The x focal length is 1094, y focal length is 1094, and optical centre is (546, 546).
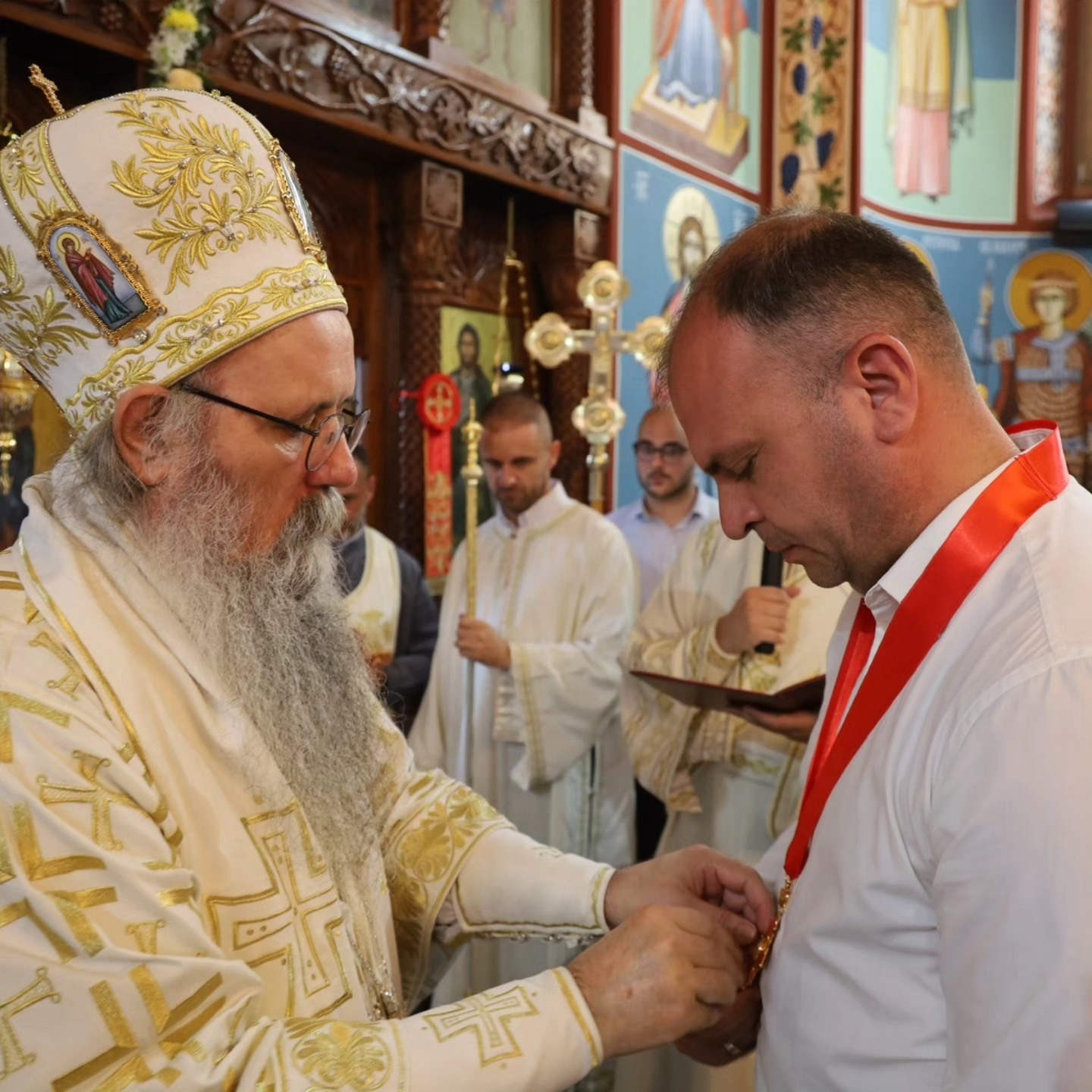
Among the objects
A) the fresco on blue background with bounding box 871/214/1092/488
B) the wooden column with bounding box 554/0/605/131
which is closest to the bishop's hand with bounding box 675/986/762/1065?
the wooden column with bounding box 554/0/605/131

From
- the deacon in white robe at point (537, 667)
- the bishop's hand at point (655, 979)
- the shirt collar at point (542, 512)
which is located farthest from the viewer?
the shirt collar at point (542, 512)

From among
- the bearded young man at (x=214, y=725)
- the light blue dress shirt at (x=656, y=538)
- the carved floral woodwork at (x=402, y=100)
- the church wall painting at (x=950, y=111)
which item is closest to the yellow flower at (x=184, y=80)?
the carved floral woodwork at (x=402, y=100)

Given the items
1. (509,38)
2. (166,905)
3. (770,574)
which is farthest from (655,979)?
(509,38)

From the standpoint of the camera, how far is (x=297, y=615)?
176 centimetres

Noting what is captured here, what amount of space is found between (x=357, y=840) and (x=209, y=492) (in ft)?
1.94

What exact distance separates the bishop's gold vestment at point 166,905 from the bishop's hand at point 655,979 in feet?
0.14

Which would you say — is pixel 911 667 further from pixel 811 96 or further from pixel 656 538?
pixel 811 96

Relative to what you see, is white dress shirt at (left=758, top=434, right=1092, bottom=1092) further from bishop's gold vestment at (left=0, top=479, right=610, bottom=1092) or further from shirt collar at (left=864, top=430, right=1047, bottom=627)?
bishop's gold vestment at (left=0, top=479, right=610, bottom=1092)

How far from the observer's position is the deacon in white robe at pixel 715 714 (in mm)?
3045

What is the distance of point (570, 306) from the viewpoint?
705cm

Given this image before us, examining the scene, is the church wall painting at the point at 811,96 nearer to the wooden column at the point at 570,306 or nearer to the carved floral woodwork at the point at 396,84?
the carved floral woodwork at the point at 396,84

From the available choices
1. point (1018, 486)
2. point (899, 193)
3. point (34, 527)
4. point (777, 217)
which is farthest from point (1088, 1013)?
point (899, 193)

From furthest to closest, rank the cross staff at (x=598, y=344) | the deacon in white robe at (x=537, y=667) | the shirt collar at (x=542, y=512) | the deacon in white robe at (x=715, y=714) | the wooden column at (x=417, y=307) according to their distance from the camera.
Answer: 1. the wooden column at (x=417, y=307)
2. the cross staff at (x=598, y=344)
3. the shirt collar at (x=542, y=512)
4. the deacon in white robe at (x=537, y=667)
5. the deacon in white robe at (x=715, y=714)

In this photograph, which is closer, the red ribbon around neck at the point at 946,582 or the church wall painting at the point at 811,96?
the red ribbon around neck at the point at 946,582
